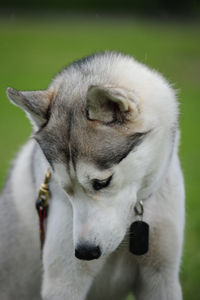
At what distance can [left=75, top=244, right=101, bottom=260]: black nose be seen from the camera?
3314 mm

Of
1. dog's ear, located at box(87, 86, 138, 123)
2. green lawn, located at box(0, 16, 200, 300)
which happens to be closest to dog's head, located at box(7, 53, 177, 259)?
dog's ear, located at box(87, 86, 138, 123)

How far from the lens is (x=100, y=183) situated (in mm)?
3299

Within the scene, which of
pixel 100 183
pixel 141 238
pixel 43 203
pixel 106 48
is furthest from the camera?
pixel 106 48

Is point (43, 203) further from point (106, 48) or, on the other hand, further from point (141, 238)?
point (106, 48)

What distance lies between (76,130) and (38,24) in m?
28.1

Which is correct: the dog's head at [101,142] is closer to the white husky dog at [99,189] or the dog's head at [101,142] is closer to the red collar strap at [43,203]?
the white husky dog at [99,189]

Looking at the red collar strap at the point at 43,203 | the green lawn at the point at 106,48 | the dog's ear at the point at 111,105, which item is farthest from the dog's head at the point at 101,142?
the green lawn at the point at 106,48

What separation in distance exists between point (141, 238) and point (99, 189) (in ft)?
1.85

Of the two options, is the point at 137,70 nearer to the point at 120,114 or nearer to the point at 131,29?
the point at 120,114

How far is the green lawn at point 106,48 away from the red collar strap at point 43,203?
1.88 m

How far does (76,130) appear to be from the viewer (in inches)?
132

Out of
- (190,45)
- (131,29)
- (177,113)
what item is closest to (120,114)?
(177,113)

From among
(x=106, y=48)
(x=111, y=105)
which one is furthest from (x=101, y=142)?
(x=106, y=48)

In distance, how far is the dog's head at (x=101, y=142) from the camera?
330cm
